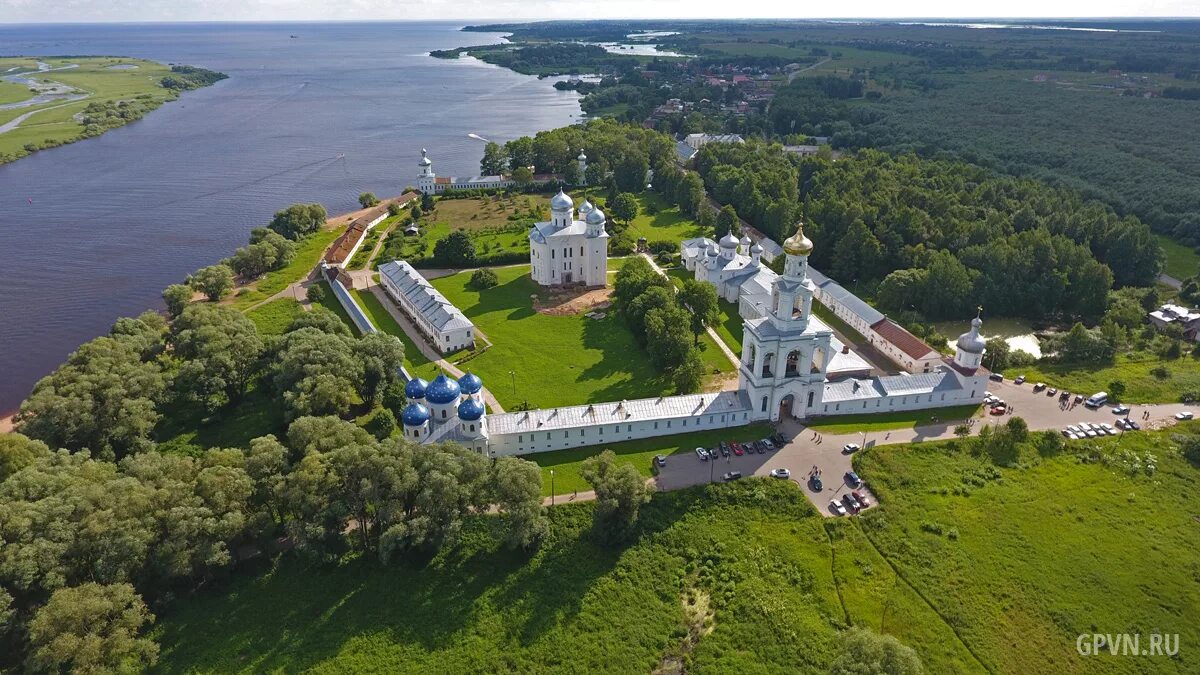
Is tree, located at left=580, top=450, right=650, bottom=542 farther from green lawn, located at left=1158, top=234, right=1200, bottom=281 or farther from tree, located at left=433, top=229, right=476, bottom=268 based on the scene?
green lawn, located at left=1158, top=234, right=1200, bottom=281

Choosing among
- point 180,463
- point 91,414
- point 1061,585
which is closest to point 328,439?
point 180,463

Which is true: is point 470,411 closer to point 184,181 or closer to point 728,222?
point 728,222

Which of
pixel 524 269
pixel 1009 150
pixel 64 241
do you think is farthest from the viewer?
pixel 1009 150

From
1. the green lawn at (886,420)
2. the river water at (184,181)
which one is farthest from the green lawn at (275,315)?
the green lawn at (886,420)

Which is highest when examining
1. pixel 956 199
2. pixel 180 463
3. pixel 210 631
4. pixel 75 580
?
pixel 956 199

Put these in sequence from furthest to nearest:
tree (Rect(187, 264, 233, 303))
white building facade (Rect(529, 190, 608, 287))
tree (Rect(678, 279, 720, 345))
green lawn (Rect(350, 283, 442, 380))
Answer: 1. white building facade (Rect(529, 190, 608, 287))
2. tree (Rect(187, 264, 233, 303))
3. tree (Rect(678, 279, 720, 345))
4. green lawn (Rect(350, 283, 442, 380))

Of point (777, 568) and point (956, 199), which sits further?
point (956, 199)

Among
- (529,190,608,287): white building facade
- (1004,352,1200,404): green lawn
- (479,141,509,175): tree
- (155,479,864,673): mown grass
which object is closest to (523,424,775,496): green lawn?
(155,479,864,673): mown grass

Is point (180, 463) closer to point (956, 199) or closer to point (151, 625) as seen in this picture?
point (151, 625)
